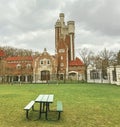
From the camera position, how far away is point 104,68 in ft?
176

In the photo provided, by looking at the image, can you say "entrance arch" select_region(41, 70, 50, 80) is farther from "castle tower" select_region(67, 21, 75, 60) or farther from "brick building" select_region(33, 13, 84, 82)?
"castle tower" select_region(67, 21, 75, 60)

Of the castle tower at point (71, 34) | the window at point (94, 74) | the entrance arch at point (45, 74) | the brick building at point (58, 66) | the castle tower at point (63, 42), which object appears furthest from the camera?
the castle tower at point (71, 34)

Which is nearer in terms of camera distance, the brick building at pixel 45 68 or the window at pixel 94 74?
the window at pixel 94 74

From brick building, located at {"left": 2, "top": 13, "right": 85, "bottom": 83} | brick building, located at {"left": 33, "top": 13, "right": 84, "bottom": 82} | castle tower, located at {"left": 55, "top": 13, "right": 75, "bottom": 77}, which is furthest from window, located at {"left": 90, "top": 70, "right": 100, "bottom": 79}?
castle tower, located at {"left": 55, "top": 13, "right": 75, "bottom": 77}

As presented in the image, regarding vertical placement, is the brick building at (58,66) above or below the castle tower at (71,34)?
below

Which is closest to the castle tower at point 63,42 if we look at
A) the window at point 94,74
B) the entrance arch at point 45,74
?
the entrance arch at point 45,74

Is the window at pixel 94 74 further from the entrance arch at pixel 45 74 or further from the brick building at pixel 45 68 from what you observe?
the entrance arch at pixel 45 74

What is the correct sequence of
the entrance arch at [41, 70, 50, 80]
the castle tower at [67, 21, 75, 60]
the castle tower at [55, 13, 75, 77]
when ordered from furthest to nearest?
the castle tower at [67, 21, 75, 60] < the castle tower at [55, 13, 75, 77] < the entrance arch at [41, 70, 50, 80]

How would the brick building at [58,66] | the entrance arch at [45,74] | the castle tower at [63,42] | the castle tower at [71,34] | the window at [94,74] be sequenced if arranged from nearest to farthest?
the window at [94,74]
the brick building at [58,66]
the entrance arch at [45,74]
the castle tower at [63,42]
the castle tower at [71,34]

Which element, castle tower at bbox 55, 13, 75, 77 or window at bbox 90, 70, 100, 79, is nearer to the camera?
window at bbox 90, 70, 100, 79

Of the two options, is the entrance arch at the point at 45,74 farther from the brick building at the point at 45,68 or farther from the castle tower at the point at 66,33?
the castle tower at the point at 66,33

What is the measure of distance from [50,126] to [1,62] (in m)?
54.9

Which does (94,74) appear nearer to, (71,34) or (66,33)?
(71,34)

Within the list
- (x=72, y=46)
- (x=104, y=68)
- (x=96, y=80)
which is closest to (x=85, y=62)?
(x=72, y=46)
